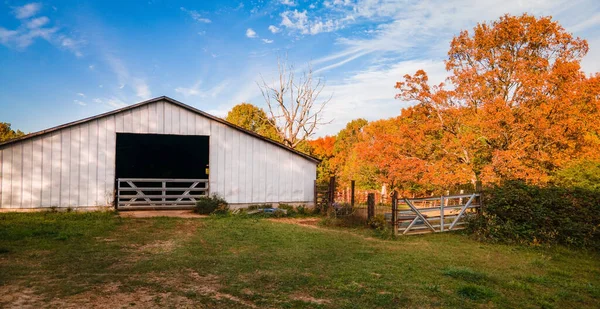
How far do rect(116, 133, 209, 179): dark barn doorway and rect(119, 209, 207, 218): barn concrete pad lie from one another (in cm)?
680

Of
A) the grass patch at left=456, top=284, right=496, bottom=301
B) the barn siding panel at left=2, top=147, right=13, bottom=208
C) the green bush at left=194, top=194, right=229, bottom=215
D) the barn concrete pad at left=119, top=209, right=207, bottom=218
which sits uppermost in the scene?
the barn siding panel at left=2, top=147, right=13, bottom=208

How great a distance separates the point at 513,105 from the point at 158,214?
20.9m

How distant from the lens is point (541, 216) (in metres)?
11.6

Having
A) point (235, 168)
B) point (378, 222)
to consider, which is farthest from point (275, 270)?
point (235, 168)

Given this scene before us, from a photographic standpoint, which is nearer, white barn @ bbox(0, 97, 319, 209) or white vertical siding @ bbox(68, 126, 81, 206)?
white barn @ bbox(0, 97, 319, 209)

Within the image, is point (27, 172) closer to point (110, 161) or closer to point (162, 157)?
point (110, 161)

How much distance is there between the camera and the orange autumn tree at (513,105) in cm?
1975

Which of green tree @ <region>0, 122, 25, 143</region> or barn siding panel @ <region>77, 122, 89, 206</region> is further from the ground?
green tree @ <region>0, 122, 25, 143</region>

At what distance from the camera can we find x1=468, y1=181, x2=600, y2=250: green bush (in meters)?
11.0

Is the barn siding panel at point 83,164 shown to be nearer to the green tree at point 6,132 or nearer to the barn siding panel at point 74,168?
the barn siding panel at point 74,168

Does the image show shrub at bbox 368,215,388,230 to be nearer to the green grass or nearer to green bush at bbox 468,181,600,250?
the green grass

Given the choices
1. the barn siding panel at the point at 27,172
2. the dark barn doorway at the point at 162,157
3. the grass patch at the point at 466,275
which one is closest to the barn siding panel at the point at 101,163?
the barn siding panel at the point at 27,172

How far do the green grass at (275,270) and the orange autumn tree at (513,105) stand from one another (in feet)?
36.9

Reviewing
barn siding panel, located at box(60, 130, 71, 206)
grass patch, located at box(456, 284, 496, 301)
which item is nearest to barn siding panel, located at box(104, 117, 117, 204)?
barn siding panel, located at box(60, 130, 71, 206)
